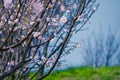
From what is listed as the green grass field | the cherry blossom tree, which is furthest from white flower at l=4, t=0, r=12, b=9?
the green grass field

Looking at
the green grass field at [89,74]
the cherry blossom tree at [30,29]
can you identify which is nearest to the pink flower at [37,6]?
the cherry blossom tree at [30,29]

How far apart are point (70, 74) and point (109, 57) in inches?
1108

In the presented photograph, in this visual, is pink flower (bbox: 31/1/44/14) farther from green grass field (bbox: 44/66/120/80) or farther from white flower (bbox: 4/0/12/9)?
green grass field (bbox: 44/66/120/80)

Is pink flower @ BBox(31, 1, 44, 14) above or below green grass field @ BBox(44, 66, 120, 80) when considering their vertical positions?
above

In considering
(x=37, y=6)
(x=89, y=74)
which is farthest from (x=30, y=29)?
(x=89, y=74)

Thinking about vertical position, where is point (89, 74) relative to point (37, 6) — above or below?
below

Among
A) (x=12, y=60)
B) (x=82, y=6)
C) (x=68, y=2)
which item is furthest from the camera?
(x=68, y=2)

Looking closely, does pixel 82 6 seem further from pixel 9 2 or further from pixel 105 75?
pixel 105 75

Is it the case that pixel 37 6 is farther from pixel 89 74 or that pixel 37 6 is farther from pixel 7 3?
pixel 89 74

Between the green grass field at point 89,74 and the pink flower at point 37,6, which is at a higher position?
the pink flower at point 37,6

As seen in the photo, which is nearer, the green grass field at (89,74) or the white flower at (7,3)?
the white flower at (7,3)

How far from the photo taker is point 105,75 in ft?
51.7

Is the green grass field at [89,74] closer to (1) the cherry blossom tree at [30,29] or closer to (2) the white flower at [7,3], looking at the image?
(1) the cherry blossom tree at [30,29]

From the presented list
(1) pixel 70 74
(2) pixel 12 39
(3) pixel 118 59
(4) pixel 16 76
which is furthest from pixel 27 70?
(3) pixel 118 59
